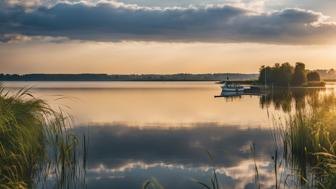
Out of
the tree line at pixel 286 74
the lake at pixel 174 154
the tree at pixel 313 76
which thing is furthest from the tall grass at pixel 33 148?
the tree at pixel 313 76

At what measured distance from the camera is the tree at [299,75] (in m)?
114

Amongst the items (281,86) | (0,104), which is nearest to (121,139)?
(0,104)

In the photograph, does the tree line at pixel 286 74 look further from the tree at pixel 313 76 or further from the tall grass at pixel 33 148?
the tall grass at pixel 33 148

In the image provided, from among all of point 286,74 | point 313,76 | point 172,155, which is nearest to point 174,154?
point 172,155

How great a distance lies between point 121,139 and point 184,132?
5477 mm

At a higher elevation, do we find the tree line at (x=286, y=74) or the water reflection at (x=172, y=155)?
the tree line at (x=286, y=74)

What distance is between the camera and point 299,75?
115m

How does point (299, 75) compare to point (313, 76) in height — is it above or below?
above

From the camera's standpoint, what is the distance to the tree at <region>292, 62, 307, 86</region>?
114125 mm

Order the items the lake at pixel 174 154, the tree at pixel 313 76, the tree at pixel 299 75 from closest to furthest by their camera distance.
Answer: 1. the lake at pixel 174 154
2. the tree at pixel 299 75
3. the tree at pixel 313 76

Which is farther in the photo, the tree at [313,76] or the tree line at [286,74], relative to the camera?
the tree at [313,76]

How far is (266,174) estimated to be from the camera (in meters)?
14.5

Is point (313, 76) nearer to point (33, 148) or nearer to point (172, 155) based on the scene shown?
point (172, 155)

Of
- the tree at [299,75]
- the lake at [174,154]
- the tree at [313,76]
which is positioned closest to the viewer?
the lake at [174,154]
